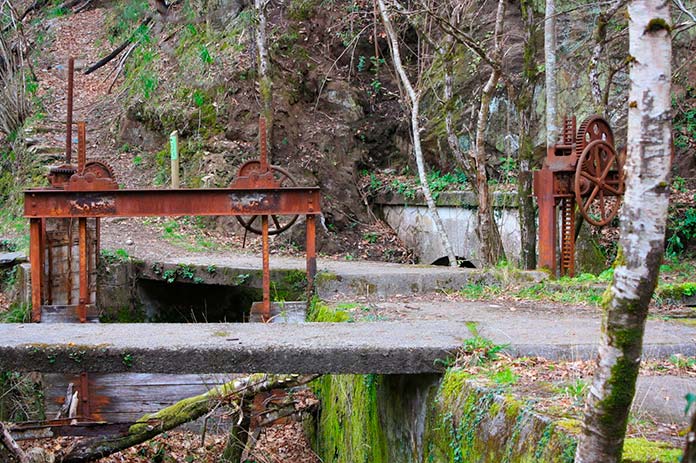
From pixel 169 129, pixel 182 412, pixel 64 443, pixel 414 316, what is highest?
pixel 169 129

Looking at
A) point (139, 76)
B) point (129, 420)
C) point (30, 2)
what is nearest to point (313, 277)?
point (129, 420)

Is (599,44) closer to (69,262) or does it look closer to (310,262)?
(310,262)

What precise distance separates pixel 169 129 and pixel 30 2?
10722 mm

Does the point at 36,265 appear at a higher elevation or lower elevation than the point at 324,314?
higher

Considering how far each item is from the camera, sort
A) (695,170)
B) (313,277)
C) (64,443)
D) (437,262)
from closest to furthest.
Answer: (64,443) → (313,277) → (695,170) → (437,262)

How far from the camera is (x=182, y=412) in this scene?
240 inches

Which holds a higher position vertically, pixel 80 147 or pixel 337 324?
pixel 80 147

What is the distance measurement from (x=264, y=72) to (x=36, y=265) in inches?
334

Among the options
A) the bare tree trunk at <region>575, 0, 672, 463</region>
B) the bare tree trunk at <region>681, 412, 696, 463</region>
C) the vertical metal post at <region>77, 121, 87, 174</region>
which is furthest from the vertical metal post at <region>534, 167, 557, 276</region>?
the bare tree trunk at <region>681, 412, 696, 463</region>

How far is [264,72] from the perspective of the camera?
1559 centimetres

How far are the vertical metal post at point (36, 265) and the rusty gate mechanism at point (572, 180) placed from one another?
5.79 metres

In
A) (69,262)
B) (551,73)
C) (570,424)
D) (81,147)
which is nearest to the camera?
(570,424)

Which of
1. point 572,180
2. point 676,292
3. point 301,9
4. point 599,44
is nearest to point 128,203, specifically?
point 572,180

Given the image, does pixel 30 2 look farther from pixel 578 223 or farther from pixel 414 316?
pixel 414 316
